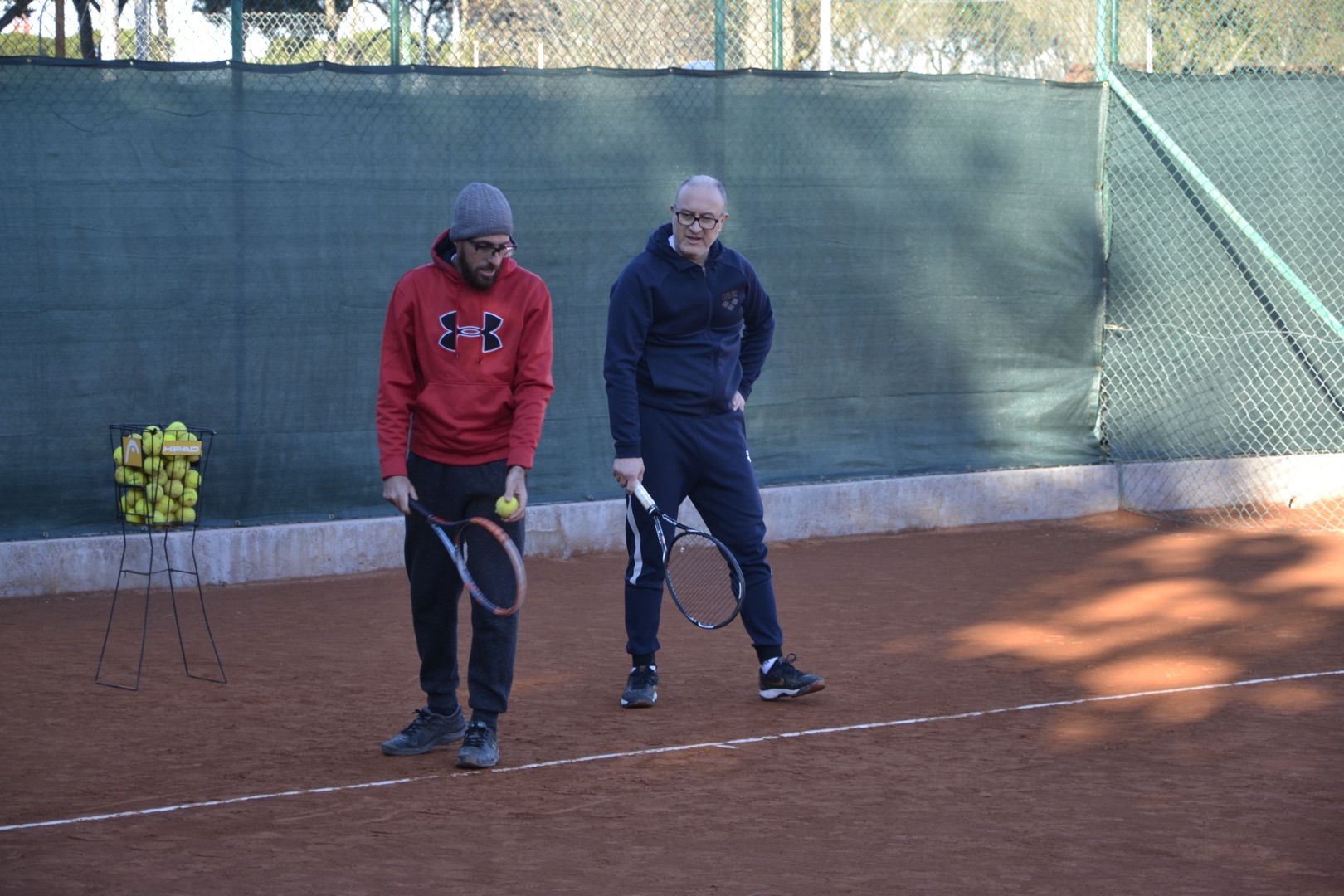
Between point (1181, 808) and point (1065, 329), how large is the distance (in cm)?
640

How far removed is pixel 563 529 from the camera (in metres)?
Answer: 9.09

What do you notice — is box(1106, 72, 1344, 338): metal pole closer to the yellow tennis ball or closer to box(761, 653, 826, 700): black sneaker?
box(761, 653, 826, 700): black sneaker

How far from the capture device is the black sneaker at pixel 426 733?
5125mm

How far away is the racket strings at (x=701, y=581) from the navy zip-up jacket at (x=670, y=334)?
449mm

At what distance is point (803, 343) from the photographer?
9.74 m

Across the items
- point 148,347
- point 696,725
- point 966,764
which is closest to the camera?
point 966,764

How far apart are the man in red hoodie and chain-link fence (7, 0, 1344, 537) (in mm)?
5617

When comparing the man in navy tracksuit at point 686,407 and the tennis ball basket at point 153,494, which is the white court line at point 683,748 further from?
the tennis ball basket at point 153,494

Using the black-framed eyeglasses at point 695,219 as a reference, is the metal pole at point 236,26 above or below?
above

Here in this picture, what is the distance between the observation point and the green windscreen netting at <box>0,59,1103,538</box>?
8.02 m

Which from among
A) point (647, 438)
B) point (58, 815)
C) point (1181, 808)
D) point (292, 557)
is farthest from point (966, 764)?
point (292, 557)

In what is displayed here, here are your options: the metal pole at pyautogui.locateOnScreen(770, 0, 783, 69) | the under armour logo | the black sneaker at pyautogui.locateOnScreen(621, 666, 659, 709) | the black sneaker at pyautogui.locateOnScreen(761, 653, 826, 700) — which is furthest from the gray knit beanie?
the metal pole at pyautogui.locateOnScreen(770, 0, 783, 69)

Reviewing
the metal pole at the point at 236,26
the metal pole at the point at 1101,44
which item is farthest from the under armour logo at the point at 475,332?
the metal pole at the point at 1101,44

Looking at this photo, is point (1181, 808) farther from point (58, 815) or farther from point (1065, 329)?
point (1065, 329)
